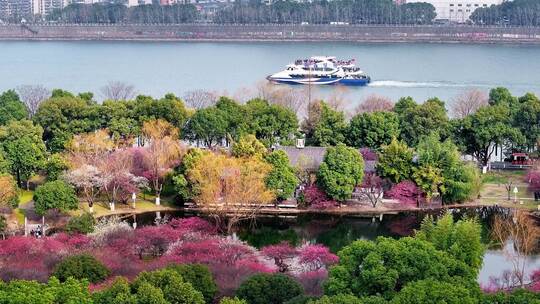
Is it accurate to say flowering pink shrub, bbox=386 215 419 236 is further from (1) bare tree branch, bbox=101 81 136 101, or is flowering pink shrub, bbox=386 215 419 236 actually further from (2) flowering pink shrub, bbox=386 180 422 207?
(1) bare tree branch, bbox=101 81 136 101

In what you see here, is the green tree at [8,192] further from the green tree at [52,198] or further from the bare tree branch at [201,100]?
the bare tree branch at [201,100]

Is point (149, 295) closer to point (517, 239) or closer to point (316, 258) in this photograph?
point (316, 258)

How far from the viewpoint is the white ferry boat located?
163 feet

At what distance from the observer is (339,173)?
23.4 metres

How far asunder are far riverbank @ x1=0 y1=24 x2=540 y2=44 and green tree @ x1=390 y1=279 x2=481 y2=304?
60.4m

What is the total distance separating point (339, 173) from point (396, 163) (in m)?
1.57

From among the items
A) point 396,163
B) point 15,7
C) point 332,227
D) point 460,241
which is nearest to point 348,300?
point 460,241

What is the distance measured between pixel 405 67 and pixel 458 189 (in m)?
32.9

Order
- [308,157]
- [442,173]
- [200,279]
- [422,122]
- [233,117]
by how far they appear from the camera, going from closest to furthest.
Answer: [200,279], [442,173], [308,157], [422,122], [233,117]

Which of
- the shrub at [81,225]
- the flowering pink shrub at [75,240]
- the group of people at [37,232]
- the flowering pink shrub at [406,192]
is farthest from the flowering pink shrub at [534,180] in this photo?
the group of people at [37,232]

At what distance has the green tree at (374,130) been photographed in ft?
87.2

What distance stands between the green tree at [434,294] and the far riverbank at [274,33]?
6043cm

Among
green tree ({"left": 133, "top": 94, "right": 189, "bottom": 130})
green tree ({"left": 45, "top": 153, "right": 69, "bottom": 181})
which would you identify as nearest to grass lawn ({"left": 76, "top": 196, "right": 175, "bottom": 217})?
green tree ({"left": 45, "top": 153, "right": 69, "bottom": 181})

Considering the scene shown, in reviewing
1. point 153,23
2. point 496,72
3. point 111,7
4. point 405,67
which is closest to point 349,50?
point 405,67
